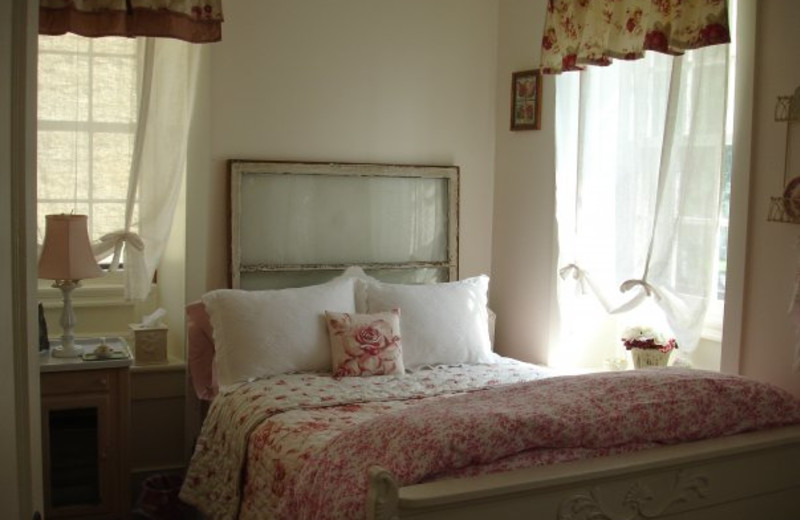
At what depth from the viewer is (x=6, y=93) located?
927 mm

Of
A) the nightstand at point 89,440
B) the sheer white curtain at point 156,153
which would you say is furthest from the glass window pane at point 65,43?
the nightstand at point 89,440

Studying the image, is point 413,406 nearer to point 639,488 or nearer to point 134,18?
point 639,488

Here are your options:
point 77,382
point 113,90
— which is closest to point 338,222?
point 113,90

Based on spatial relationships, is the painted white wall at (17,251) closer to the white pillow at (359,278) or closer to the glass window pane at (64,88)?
the white pillow at (359,278)

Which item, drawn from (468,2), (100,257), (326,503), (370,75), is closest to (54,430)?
(100,257)

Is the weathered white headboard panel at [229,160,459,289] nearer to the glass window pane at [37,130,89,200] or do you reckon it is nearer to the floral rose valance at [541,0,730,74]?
the glass window pane at [37,130,89,200]

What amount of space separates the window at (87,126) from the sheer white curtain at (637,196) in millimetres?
2014

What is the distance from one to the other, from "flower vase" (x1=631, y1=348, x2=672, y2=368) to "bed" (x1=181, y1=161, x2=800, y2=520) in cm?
39

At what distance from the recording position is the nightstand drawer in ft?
10.9

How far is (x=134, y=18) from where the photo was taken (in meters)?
3.48

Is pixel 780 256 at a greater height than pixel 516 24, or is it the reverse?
pixel 516 24

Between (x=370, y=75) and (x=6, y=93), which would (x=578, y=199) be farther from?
(x=6, y=93)

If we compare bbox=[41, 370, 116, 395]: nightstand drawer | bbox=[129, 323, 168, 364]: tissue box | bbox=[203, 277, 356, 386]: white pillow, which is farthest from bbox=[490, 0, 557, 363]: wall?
bbox=[41, 370, 116, 395]: nightstand drawer

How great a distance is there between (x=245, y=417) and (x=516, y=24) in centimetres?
237
